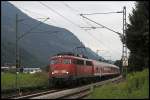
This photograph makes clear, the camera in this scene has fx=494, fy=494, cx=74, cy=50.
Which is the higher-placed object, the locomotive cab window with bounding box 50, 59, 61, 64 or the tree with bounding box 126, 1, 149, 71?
the tree with bounding box 126, 1, 149, 71

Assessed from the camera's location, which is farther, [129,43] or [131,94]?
[129,43]

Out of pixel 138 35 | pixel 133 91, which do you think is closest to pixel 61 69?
pixel 138 35

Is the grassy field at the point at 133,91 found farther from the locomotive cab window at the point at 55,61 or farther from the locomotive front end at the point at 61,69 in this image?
the locomotive cab window at the point at 55,61

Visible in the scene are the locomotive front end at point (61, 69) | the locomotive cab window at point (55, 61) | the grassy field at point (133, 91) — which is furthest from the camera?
the locomotive cab window at point (55, 61)

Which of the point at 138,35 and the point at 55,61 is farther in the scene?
the point at 55,61

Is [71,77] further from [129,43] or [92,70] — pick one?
[92,70]

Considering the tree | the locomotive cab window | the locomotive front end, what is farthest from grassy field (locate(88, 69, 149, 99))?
the locomotive cab window

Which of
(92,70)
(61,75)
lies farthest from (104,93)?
(92,70)

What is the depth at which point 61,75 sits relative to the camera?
46.4 metres

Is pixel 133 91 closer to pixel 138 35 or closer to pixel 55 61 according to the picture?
pixel 138 35

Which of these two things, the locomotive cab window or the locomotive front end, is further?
the locomotive cab window

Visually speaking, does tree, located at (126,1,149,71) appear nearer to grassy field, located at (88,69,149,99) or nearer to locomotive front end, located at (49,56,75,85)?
grassy field, located at (88,69,149,99)

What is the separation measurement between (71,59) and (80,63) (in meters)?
3.59

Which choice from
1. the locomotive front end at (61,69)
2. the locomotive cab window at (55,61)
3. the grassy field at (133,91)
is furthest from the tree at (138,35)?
the locomotive cab window at (55,61)
